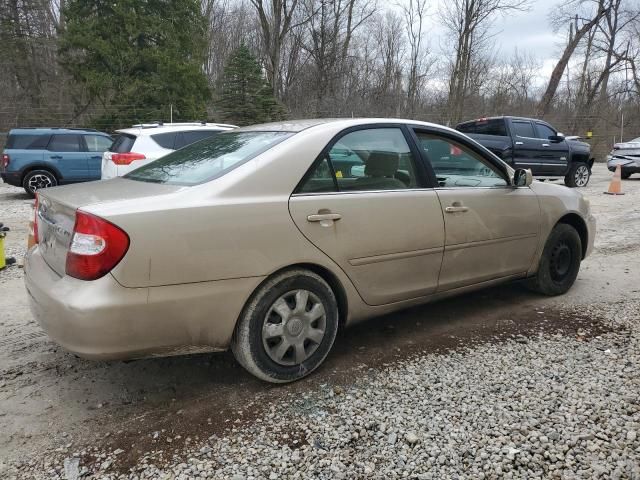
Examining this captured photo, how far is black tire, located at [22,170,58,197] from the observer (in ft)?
37.1

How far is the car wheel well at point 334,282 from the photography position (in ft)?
9.59

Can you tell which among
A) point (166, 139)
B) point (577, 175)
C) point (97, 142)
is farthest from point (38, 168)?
point (577, 175)

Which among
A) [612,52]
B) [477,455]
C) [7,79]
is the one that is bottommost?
[477,455]

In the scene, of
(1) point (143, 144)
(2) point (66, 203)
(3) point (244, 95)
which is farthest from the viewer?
(3) point (244, 95)

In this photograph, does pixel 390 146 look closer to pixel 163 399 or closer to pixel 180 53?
pixel 163 399

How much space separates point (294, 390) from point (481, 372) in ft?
3.79

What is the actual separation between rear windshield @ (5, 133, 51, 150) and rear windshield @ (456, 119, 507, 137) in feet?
33.7

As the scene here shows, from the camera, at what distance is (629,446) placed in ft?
7.89

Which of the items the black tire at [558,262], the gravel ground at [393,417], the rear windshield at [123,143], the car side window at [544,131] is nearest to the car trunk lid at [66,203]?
the gravel ground at [393,417]

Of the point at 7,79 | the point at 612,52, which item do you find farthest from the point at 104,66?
the point at 612,52

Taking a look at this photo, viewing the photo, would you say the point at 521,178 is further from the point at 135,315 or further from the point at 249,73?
the point at 249,73

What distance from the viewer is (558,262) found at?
454 centimetres

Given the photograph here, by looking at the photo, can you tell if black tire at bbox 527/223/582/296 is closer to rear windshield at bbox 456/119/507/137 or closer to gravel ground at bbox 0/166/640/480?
gravel ground at bbox 0/166/640/480

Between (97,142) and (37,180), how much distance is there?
5.15 ft
